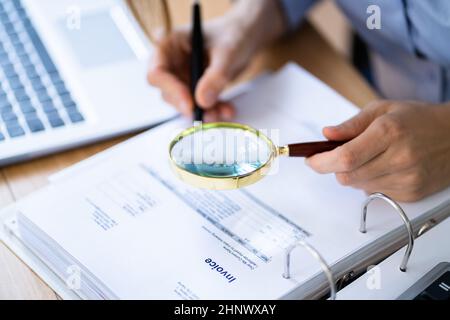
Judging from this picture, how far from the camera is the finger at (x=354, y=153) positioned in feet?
2.39

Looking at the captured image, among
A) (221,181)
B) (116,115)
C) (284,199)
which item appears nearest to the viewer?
(221,181)

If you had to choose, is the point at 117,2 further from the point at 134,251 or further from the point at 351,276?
the point at 351,276

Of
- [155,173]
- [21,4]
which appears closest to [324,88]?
[155,173]

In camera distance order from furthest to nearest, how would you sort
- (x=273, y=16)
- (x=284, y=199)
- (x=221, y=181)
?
(x=273, y=16) < (x=284, y=199) < (x=221, y=181)

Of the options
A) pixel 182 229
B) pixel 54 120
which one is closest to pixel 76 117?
pixel 54 120

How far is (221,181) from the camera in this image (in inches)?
27.0

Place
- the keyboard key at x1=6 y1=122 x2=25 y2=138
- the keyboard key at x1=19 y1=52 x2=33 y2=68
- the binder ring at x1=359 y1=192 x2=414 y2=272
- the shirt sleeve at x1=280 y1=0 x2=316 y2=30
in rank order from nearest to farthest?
the binder ring at x1=359 y1=192 x2=414 y2=272
the keyboard key at x1=6 y1=122 x2=25 y2=138
the keyboard key at x1=19 y1=52 x2=33 y2=68
the shirt sleeve at x1=280 y1=0 x2=316 y2=30

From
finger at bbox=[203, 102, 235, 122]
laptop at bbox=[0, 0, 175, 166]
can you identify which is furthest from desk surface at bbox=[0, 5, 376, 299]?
finger at bbox=[203, 102, 235, 122]

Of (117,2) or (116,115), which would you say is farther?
(117,2)

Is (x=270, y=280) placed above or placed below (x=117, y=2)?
below

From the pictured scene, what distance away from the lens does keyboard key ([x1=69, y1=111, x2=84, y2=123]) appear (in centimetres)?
92

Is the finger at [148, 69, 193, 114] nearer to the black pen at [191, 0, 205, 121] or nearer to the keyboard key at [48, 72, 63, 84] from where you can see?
the black pen at [191, 0, 205, 121]

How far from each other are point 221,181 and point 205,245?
94 mm

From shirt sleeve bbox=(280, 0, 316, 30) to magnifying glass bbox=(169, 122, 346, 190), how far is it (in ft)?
1.36
